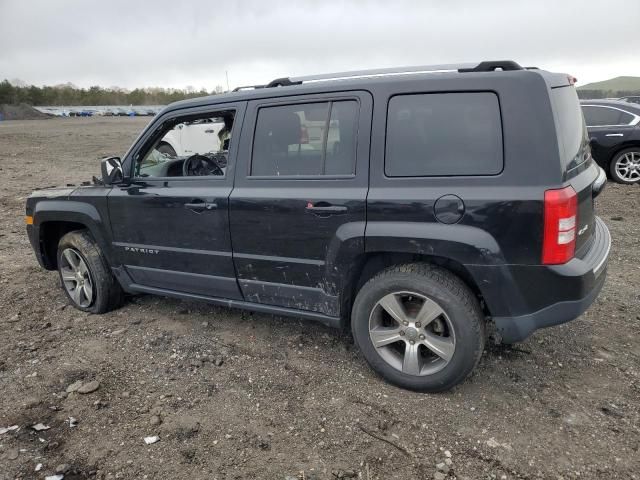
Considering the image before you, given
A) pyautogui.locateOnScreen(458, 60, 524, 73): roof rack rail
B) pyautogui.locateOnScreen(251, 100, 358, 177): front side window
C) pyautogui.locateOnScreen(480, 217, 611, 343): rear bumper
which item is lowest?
pyautogui.locateOnScreen(480, 217, 611, 343): rear bumper

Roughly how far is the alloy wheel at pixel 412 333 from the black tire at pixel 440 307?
3 centimetres


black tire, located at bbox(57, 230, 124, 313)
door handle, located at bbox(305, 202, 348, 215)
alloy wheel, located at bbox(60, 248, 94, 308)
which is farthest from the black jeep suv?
alloy wheel, located at bbox(60, 248, 94, 308)

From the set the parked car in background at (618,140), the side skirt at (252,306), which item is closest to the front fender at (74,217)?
the side skirt at (252,306)

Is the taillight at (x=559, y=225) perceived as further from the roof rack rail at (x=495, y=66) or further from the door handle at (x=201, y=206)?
the door handle at (x=201, y=206)

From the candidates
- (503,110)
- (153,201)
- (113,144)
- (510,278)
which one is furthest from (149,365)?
(113,144)

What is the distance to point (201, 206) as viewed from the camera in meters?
3.52

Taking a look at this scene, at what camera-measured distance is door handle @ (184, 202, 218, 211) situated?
3477 millimetres

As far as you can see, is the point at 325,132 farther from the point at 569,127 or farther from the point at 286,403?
the point at 286,403

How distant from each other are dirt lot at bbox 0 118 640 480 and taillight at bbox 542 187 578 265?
3.14ft

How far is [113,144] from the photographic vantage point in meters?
20.6

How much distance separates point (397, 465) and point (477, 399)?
31.1 inches

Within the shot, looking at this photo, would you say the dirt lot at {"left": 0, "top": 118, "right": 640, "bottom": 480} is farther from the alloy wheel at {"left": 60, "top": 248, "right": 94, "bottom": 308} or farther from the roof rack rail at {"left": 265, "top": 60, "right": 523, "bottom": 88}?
the roof rack rail at {"left": 265, "top": 60, "right": 523, "bottom": 88}

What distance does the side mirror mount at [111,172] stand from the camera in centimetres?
393

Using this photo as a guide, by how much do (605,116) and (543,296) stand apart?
824 centimetres
